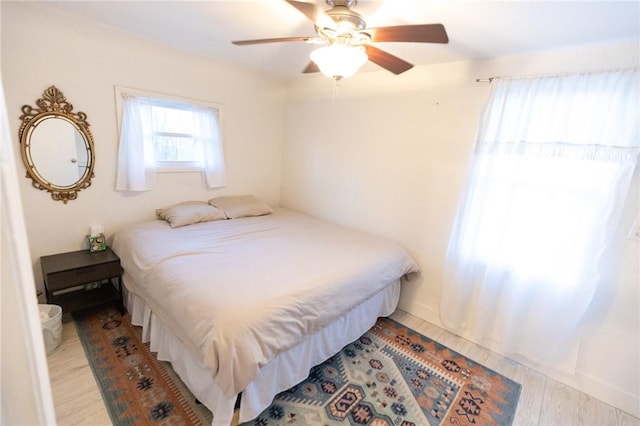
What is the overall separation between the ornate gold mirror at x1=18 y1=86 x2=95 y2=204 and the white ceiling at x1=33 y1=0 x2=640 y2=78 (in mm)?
711

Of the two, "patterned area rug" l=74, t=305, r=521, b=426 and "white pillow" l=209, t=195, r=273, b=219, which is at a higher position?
"white pillow" l=209, t=195, r=273, b=219

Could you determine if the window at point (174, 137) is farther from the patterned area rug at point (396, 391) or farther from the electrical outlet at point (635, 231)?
the electrical outlet at point (635, 231)

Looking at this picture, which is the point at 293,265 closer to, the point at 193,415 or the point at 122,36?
the point at 193,415

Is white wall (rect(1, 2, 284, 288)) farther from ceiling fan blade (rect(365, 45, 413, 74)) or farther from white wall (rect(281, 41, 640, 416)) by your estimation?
ceiling fan blade (rect(365, 45, 413, 74))

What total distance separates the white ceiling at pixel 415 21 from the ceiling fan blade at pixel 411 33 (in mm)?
232

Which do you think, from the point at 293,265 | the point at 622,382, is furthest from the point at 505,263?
the point at 293,265

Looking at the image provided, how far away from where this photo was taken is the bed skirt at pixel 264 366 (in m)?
1.45

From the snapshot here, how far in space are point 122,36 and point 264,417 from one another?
119 inches

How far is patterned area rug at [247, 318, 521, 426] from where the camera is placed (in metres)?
1.63

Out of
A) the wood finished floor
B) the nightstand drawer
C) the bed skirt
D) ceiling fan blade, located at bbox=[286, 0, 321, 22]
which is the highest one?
ceiling fan blade, located at bbox=[286, 0, 321, 22]

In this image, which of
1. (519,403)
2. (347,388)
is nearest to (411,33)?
(347,388)

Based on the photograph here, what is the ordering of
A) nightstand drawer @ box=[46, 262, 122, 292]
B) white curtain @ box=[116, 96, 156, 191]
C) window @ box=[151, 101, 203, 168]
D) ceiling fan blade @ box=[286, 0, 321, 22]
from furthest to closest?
window @ box=[151, 101, 203, 168], white curtain @ box=[116, 96, 156, 191], nightstand drawer @ box=[46, 262, 122, 292], ceiling fan blade @ box=[286, 0, 321, 22]

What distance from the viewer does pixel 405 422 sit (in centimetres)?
162

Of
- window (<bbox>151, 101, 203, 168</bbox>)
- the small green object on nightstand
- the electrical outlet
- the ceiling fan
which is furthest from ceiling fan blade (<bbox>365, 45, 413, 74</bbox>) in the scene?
the small green object on nightstand
